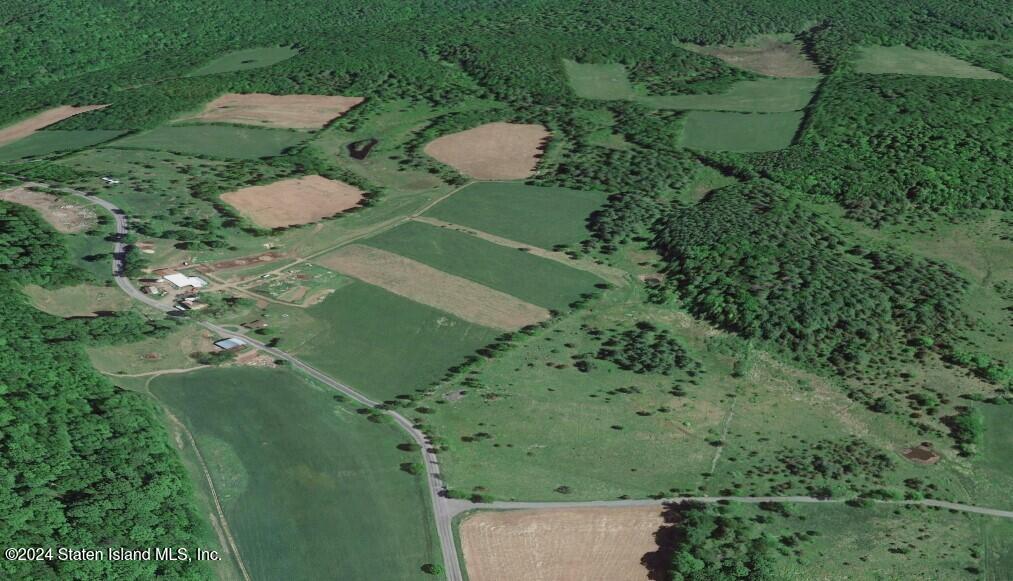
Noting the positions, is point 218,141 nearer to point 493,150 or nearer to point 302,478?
point 493,150

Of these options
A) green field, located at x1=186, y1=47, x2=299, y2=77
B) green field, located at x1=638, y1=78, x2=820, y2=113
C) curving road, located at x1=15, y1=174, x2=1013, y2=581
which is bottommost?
curving road, located at x1=15, y1=174, x2=1013, y2=581

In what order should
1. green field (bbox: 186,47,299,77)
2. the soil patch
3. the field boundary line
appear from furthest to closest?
1. green field (bbox: 186,47,299,77)
2. the soil patch
3. the field boundary line

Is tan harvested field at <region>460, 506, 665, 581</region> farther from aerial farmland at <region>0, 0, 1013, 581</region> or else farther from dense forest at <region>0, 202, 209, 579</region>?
dense forest at <region>0, 202, 209, 579</region>

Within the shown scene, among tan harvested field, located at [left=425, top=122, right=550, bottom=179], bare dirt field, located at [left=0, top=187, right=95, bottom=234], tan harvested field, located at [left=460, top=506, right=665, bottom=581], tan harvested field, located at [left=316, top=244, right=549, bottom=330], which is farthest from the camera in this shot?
tan harvested field, located at [left=425, top=122, right=550, bottom=179]

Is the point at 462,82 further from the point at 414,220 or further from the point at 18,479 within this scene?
the point at 18,479

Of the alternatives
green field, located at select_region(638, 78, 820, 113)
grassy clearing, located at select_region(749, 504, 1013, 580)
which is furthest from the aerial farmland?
green field, located at select_region(638, 78, 820, 113)

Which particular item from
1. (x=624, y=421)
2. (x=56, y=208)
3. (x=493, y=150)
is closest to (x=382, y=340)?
(x=624, y=421)

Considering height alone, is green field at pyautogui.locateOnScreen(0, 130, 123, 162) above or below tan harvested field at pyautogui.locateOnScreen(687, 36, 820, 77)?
below

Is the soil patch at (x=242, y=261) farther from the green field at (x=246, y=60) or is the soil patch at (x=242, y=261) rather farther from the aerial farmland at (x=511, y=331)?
the green field at (x=246, y=60)

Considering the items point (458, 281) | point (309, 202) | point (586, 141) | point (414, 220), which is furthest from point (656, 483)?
point (586, 141)
